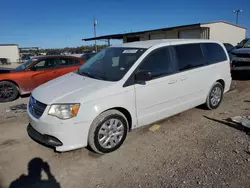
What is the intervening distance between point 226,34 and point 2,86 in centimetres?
2149

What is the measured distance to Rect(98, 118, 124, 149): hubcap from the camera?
3199 mm

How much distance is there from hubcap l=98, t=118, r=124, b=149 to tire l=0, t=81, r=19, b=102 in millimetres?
5035

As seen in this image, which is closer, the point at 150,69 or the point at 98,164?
the point at 98,164

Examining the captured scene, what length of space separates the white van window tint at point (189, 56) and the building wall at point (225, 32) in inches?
612

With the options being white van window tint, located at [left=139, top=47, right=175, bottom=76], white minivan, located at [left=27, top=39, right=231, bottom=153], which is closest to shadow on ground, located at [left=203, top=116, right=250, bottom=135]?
white minivan, located at [left=27, top=39, right=231, bottom=153]

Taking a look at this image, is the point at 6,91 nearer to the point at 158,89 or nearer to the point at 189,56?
the point at 158,89

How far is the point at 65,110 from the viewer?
2.92 meters

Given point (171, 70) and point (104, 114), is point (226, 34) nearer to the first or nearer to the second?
point (171, 70)

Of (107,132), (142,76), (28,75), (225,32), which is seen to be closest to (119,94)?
(142,76)

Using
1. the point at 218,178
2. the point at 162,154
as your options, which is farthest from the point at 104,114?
the point at 218,178

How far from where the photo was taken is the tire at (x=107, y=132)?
3.11 m

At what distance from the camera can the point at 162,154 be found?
3.25 m

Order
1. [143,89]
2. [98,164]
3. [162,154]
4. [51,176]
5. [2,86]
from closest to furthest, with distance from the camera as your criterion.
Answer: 1. [51,176]
2. [98,164]
3. [162,154]
4. [143,89]
5. [2,86]

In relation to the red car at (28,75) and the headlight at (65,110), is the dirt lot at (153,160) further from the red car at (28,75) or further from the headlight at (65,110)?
the red car at (28,75)
